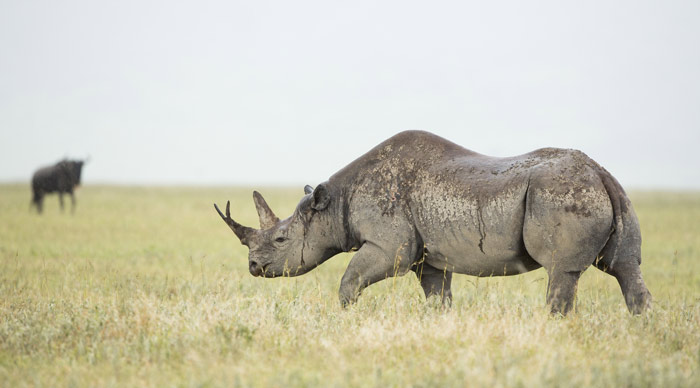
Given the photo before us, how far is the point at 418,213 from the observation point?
7211mm

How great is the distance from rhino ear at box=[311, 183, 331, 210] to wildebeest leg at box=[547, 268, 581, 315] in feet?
8.49

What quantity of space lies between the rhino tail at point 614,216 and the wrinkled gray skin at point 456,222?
11 mm

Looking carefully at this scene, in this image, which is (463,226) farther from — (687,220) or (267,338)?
(687,220)

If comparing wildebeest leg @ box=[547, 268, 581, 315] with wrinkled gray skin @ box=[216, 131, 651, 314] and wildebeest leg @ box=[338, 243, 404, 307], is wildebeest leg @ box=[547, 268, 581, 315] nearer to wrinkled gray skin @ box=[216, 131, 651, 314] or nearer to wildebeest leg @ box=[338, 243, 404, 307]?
wrinkled gray skin @ box=[216, 131, 651, 314]

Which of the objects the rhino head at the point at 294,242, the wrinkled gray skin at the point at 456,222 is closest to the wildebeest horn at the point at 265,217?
the wrinkled gray skin at the point at 456,222

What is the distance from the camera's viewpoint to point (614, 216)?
6.56 meters

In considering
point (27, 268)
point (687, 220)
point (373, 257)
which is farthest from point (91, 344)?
point (687, 220)

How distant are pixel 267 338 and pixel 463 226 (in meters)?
2.36

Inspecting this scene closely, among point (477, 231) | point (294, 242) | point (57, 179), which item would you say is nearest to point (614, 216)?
point (477, 231)

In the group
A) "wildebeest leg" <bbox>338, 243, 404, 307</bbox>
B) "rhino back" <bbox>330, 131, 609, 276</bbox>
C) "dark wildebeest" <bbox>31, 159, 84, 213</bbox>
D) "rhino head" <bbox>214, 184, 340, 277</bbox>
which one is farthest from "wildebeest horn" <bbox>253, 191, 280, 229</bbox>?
"dark wildebeest" <bbox>31, 159, 84, 213</bbox>

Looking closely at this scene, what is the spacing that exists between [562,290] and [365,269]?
2036 mm

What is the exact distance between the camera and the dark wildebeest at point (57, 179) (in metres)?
30.4

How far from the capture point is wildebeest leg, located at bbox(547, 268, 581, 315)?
654 centimetres

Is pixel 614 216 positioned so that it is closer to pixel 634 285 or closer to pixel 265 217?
pixel 634 285
